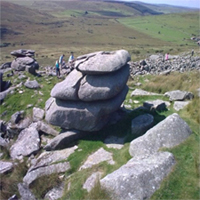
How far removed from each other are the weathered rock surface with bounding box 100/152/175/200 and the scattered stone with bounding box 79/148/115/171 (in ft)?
7.49

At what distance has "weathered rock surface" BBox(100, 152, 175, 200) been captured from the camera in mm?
8879

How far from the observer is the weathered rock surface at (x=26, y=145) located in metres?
15.6

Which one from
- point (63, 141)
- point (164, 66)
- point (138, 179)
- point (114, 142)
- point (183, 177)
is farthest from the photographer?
point (164, 66)

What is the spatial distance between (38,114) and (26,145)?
3.64 meters

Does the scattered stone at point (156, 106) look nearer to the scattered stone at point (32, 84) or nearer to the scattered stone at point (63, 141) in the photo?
the scattered stone at point (63, 141)

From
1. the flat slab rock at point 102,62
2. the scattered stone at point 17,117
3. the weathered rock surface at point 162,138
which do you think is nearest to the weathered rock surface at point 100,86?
the flat slab rock at point 102,62

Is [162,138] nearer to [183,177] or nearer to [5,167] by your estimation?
[183,177]

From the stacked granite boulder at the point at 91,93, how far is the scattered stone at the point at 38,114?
10.9 ft

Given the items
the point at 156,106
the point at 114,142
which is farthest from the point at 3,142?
the point at 156,106

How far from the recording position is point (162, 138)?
11.6 meters

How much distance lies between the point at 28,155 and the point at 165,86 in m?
14.3

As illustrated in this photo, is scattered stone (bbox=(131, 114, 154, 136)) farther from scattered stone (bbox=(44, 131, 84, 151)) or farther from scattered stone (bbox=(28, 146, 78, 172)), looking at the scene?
scattered stone (bbox=(28, 146, 78, 172))

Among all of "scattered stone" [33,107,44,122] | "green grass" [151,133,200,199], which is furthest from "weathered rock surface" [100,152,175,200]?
"scattered stone" [33,107,44,122]

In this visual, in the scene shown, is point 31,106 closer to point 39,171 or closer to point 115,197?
point 39,171
